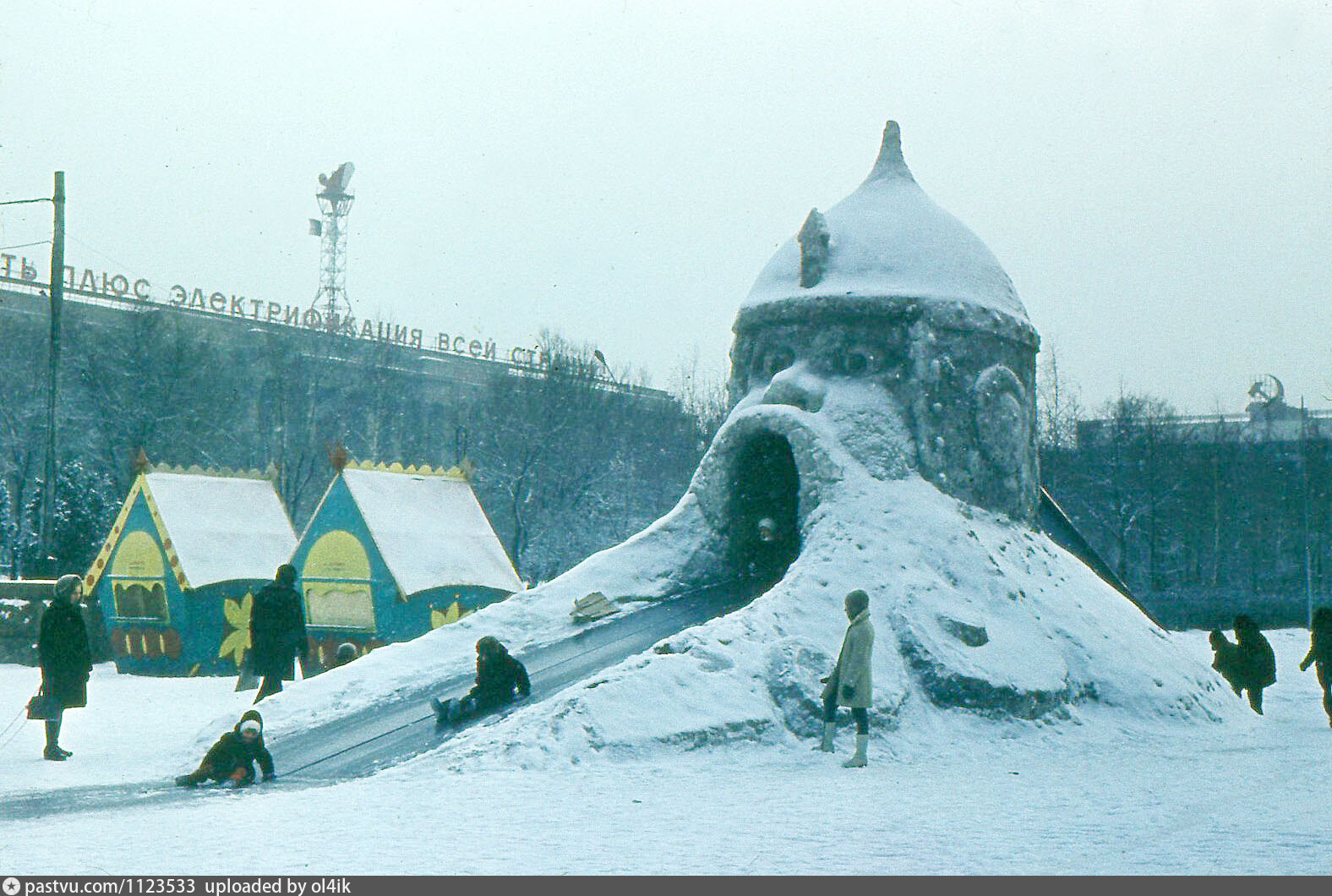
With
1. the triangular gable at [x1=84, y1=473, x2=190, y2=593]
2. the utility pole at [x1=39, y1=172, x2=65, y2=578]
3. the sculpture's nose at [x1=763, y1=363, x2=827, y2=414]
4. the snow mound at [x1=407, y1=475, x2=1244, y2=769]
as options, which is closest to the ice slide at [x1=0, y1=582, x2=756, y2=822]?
the snow mound at [x1=407, y1=475, x2=1244, y2=769]

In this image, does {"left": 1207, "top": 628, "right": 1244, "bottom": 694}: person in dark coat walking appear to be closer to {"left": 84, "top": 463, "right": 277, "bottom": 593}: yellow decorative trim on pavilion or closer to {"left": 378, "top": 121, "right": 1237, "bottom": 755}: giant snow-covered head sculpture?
{"left": 378, "top": 121, "right": 1237, "bottom": 755}: giant snow-covered head sculpture

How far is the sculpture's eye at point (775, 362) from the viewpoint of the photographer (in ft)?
50.8

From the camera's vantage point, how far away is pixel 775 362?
51.1ft

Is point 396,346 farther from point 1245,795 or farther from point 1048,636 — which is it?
point 1245,795

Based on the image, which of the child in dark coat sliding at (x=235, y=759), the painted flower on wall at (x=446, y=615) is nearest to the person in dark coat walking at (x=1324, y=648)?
the child in dark coat sliding at (x=235, y=759)

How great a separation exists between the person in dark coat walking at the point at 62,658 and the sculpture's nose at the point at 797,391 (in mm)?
6728

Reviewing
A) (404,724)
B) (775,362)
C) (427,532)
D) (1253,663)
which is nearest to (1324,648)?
(1253,663)

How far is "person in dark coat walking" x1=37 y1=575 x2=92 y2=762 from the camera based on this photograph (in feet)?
39.9

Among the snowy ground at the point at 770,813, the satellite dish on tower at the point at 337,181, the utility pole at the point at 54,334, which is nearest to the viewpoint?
the snowy ground at the point at 770,813

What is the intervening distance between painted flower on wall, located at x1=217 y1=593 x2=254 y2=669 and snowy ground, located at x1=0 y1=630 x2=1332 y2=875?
9502 mm

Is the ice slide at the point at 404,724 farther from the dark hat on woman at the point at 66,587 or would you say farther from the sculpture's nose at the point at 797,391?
the dark hat on woman at the point at 66,587

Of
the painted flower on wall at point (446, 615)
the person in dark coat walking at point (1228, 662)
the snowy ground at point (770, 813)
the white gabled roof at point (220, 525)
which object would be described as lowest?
the snowy ground at point (770, 813)
